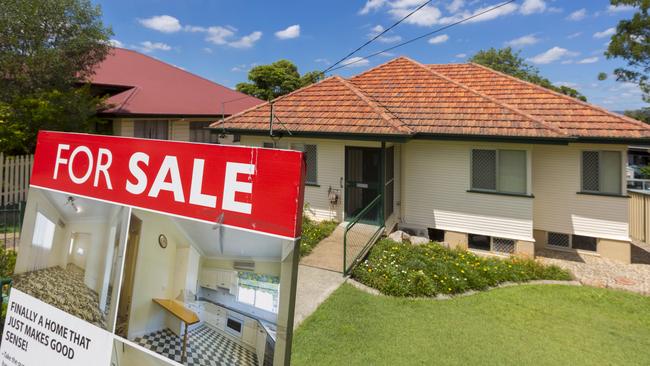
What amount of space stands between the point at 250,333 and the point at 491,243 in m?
10.3

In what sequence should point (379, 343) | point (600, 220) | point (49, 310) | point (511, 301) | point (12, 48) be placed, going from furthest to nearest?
point (12, 48) < point (600, 220) < point (511, 301) < point (379, 343) < point (49, 310)

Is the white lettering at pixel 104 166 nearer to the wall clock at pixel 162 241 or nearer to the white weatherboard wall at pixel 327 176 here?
the wall clock at pixel 162 241

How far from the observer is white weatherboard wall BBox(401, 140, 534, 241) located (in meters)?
10.3

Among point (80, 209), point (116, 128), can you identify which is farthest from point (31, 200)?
point (116, 128)

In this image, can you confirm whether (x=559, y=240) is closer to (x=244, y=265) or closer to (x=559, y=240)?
(x=559, y=240)

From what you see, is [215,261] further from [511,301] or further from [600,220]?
[600,220]

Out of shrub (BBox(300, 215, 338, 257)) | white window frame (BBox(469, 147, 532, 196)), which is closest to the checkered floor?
shrub (BBox(300, 215, 338, 257))

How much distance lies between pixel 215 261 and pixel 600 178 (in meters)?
11.8

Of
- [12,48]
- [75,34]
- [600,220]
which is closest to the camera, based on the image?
[600,220]

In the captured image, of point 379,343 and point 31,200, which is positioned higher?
point 31,200

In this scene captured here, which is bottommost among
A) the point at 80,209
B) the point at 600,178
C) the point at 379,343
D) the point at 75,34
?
the point at 379,343

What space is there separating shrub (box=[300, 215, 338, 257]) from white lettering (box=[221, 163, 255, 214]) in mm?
7150

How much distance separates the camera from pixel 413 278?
25.2ft

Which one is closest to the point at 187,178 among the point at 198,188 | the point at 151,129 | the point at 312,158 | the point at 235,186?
the point at 198,188
